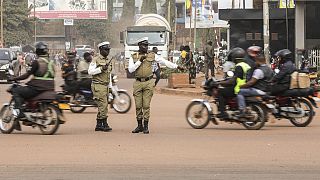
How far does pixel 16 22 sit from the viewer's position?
83188 mm

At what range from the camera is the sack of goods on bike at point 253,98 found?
14.2 metres

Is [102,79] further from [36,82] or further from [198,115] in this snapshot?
[198,115]

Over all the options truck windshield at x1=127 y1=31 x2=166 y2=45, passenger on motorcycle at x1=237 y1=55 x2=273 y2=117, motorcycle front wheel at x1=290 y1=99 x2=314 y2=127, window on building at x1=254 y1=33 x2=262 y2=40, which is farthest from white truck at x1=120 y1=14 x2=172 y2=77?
passenger on motorcycle at x1=237 y1=55 x2=273 y2=117

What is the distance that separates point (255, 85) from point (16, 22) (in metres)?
71.8

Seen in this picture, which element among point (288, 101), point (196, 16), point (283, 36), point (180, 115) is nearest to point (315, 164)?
point (288, 101)

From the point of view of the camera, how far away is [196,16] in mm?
62969

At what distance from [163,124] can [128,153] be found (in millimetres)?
4651

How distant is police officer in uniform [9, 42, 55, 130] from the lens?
13375 millimetres

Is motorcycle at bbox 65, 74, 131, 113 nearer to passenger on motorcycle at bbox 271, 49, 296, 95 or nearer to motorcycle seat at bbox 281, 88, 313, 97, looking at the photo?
passenger on motorcycle at bbox 271, 49, 296, 95

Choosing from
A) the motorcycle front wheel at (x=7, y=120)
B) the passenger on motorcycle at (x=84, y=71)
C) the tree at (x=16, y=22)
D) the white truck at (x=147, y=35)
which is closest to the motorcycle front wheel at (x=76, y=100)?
the passenger on motorcycle at (x=84, y=71)

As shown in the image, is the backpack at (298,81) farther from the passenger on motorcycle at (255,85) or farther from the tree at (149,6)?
the tree at (149,6)

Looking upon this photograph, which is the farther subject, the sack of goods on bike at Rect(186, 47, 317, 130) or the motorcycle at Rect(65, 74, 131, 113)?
the motorcycle at Rect(65, 74, 131, 113)

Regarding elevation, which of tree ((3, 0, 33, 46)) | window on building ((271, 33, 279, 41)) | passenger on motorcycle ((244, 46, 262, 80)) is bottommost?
passenger on motorcycle ((244, 46, 262, 80))

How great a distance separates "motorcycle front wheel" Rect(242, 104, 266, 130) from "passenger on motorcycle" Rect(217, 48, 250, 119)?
1.52 feet
